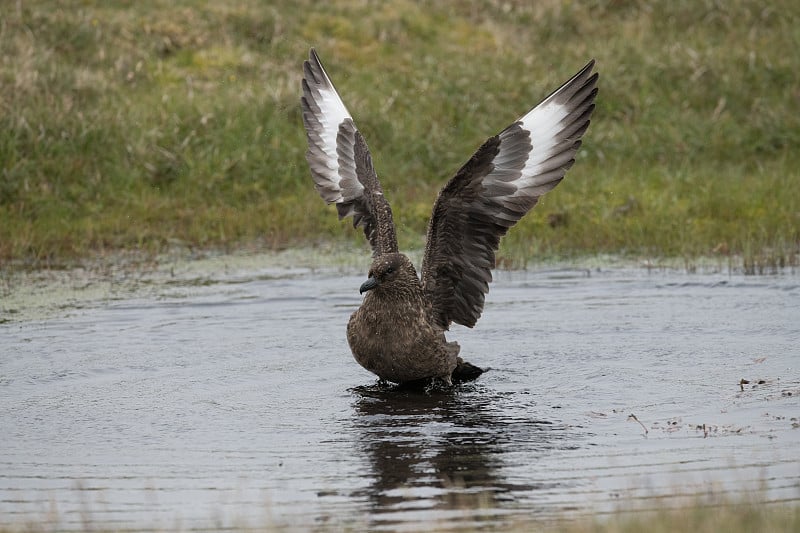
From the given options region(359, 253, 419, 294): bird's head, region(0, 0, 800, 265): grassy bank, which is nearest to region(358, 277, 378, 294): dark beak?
region(359, 253, 419, 294): bird's head

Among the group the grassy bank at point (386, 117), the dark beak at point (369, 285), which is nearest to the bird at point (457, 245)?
the dark beak at point (369, 285)

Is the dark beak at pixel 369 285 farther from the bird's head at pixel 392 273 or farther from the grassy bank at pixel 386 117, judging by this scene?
the grassy bank at pixel 386 117

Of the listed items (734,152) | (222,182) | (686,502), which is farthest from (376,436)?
(734,152)

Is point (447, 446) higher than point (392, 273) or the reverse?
the reverse

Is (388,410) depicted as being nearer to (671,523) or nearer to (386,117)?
(671,523)

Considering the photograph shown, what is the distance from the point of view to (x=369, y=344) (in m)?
6.79

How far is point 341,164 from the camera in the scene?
27.1ft

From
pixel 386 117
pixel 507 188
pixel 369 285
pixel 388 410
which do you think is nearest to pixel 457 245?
pixel 507 188

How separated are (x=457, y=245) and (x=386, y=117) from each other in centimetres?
574

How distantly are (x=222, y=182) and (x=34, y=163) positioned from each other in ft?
5.85

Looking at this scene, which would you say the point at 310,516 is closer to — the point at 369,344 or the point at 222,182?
the point at 369,344

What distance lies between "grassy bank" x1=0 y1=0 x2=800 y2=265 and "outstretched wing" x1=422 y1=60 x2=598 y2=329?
2901mm

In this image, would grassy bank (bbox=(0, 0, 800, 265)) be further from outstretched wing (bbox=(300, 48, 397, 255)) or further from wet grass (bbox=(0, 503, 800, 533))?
wet grass (bbox=(0, 503, 800, 533))

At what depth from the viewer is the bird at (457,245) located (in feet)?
22.4
